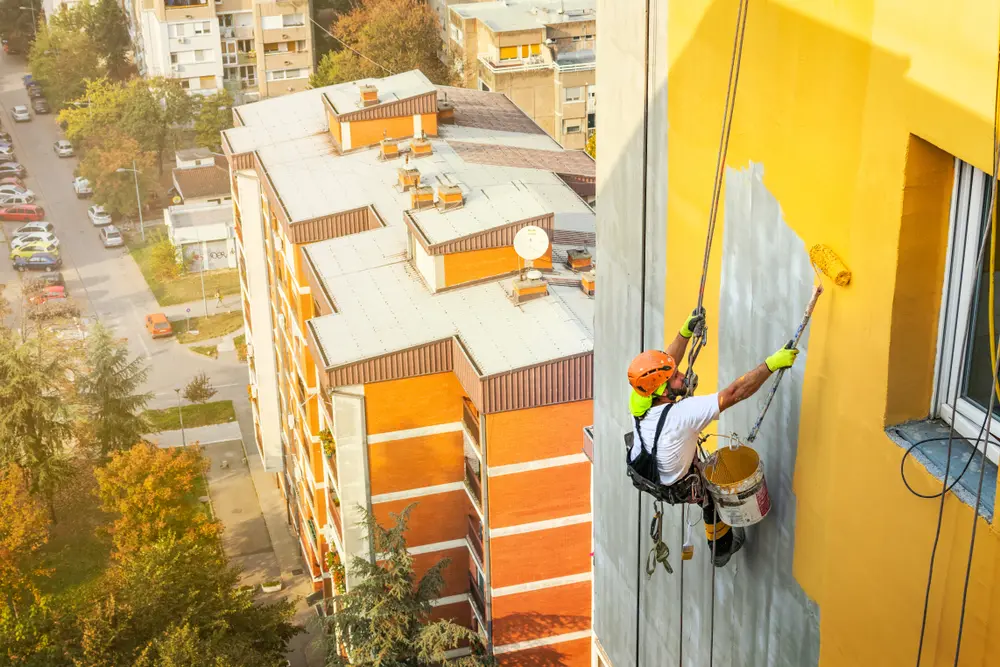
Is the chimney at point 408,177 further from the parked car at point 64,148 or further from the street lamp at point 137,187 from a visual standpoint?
the parked car at point 64,148

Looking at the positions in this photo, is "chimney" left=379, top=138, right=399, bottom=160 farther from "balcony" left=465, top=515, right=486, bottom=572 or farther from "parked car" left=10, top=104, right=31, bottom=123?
"parked car" left=10, top=104, right=31, bottom=123

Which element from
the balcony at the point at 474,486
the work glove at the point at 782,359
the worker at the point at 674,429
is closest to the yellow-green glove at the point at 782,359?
the work glove at the point at 782,359

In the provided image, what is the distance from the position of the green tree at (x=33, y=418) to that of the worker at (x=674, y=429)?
38.9m

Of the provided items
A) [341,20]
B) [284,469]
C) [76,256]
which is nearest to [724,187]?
[284,469]

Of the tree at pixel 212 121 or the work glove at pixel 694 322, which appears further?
the tree at pixel 212 121

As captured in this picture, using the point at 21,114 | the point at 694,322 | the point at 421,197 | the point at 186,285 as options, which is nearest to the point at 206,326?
the point at 186,285

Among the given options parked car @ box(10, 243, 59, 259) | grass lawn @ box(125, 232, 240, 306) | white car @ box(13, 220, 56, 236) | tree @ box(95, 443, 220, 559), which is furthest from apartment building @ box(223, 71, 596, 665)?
white car @ box(13, 220, 56, 236)

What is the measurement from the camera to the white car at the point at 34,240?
2894 inches

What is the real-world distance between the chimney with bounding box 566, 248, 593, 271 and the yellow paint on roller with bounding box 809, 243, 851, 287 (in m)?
21.9

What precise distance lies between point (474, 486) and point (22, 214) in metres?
58.9

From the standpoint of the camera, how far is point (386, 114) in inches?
1570

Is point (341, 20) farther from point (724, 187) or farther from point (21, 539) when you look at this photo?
point (724, 187)

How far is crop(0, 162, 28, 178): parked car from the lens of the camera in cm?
8400

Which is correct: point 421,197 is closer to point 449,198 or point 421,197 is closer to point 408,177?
point 408,177
